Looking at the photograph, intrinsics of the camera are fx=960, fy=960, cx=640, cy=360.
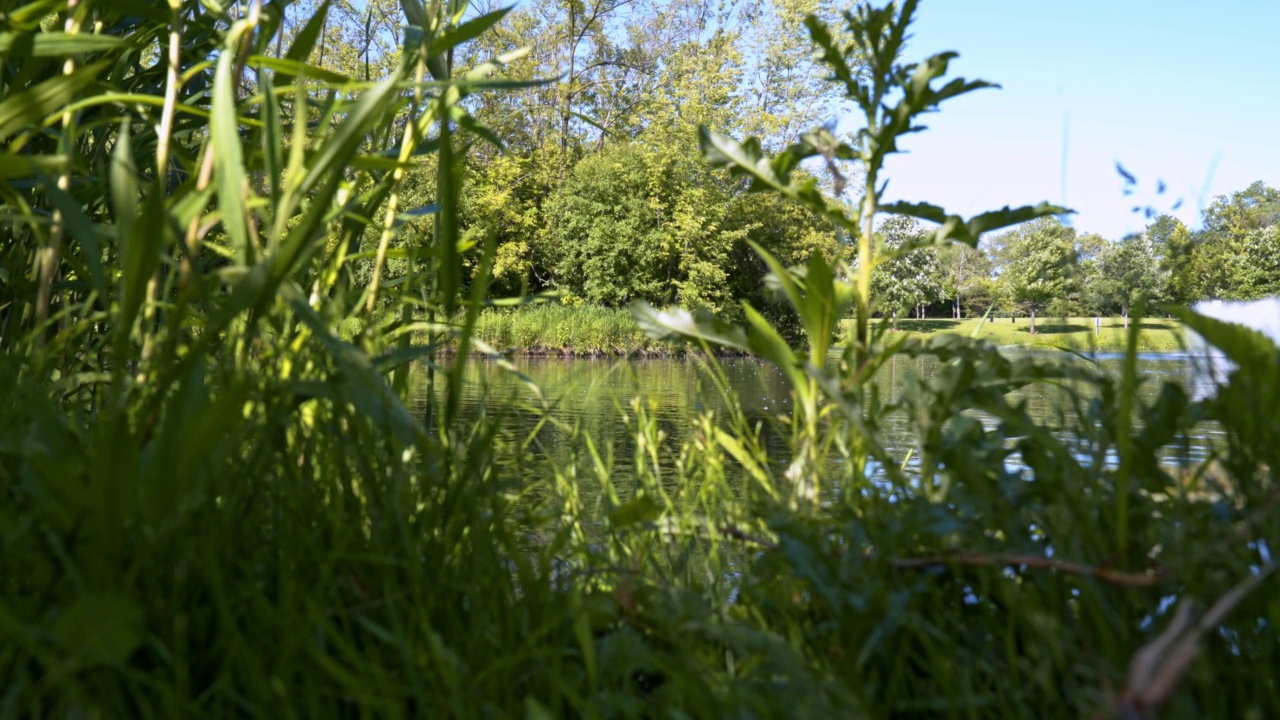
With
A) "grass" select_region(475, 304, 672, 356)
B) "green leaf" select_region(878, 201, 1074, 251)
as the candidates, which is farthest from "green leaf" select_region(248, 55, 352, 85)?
"grass" select_region(475, 304, 672, 356)

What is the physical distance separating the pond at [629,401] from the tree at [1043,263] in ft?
0.36

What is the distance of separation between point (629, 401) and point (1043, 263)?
2.55ft

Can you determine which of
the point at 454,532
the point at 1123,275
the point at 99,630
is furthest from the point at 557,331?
the point at 99,630

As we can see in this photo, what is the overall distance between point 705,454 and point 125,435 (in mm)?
973

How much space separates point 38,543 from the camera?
77 centimetres

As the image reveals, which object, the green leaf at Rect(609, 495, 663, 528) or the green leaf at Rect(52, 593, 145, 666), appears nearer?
the green leaf at Rect(52, 593, 145, 666)

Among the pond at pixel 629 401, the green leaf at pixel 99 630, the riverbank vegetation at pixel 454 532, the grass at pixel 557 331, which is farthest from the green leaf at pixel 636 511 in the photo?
the grass at pixel 557 331

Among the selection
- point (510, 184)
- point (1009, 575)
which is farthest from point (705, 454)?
point (510, 184)

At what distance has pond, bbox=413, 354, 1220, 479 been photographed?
120cm

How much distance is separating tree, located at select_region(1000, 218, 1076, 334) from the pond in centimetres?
11

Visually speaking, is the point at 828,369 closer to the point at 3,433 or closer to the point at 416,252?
the point at 416,252

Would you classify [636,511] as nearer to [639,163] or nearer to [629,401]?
[629,401]

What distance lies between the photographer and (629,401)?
1784 mm

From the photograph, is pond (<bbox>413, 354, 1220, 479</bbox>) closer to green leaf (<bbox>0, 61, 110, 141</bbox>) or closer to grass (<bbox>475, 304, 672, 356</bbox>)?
green leaf (<bbox>0, 61, 110, 141</bbox>)
